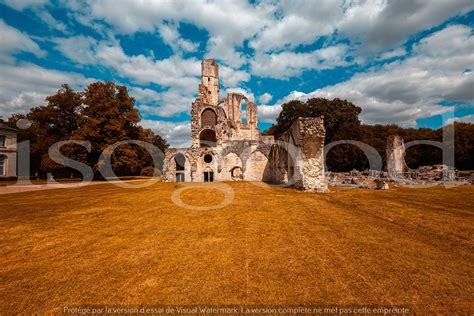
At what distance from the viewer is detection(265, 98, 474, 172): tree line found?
34750mm

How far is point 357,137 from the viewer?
35.6 meters

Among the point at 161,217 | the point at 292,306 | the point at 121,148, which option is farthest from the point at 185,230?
the point at 121,148

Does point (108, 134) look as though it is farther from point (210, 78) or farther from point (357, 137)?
point (357, 137)

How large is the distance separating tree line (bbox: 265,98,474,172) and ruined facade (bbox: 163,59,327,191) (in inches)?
588

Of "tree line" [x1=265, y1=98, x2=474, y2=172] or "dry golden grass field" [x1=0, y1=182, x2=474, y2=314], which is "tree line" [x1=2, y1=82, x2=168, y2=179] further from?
"tree line" [x1=265, y1=98, x2=474, y2=172]

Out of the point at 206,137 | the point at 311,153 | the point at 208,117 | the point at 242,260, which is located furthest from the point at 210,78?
the point at 242,260

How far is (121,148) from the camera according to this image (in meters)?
24.2

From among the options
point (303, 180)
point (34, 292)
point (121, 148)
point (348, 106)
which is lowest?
point (34, 292)

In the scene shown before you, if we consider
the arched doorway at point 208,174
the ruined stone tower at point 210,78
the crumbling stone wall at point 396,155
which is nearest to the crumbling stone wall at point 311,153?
the arched doorway at point 208,174

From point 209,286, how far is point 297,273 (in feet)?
4.46

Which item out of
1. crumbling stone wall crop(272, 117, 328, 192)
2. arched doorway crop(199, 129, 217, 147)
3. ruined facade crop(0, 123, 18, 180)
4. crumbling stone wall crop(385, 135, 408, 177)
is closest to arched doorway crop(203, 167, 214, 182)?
arched doorway crop(199, 129, 217, 147)

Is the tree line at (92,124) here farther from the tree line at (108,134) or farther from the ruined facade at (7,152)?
the ruined facade at (7,152)

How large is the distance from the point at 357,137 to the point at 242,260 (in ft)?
124

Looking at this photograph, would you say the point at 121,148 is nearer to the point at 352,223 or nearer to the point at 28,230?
the point at 28,230
